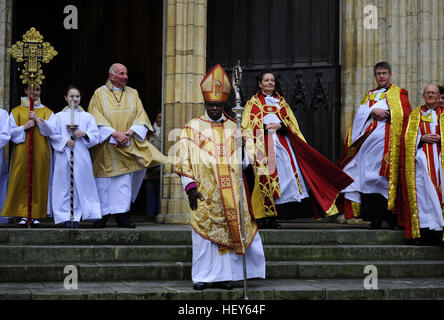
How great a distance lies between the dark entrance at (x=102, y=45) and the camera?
15.4 m

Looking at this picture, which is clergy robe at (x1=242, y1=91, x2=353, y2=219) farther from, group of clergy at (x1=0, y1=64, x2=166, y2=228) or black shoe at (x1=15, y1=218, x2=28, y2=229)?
black shoe at (x1=15, y1=218, x2=28, y2=229)

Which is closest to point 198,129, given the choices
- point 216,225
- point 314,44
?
point 216,225

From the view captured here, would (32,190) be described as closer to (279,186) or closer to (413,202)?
(279,186)

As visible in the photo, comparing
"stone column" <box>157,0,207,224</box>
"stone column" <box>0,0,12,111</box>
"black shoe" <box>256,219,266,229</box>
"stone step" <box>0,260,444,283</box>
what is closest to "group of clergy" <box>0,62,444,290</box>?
"black shoe" <box>256,219,266,229</box>

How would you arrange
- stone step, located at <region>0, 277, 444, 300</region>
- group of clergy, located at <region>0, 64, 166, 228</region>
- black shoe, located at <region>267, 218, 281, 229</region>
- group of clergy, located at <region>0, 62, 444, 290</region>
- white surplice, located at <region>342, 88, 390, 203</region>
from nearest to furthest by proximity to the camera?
stone step, located at <region>0, 277, 444, 300</region>
group of clergy, located at <region>0, 62, 444, 290</region>
group of clergy, located at <region>0, 64, 166, 228</region>
black shoe, located at <region>267, 218, 281, 229</region>
white surplice, located at <region>342, 88, 390, 203</region>

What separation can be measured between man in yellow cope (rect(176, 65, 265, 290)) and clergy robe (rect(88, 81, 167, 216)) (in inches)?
83.1

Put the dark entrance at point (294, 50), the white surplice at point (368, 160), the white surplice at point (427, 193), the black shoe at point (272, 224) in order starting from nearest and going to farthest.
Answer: the white surplice at point (427, 193) → the black shoe at point (272, 224) → the white surplice at point (368, 160) → the dark entrance at point (294, 50)

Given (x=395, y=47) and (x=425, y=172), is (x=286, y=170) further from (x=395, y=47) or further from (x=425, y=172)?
(x=395, y=47)

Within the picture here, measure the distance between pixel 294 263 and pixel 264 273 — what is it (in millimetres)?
787

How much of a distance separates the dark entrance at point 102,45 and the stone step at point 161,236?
23.5ft

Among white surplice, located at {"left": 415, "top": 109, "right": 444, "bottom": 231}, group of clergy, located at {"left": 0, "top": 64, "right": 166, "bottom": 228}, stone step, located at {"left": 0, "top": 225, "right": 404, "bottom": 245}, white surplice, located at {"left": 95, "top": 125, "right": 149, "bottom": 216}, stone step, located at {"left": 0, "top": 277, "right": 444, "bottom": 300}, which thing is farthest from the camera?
white surplice, located at {"left": 95, "top": 125, "right": 149, "bottom": 216}

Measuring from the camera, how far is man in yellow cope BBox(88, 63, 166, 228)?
9367mm

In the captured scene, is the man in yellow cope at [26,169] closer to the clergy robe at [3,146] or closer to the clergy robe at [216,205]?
the clergy robe at [3,146]

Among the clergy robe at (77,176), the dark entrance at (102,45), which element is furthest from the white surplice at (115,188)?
the dark entrance at (102,45)
